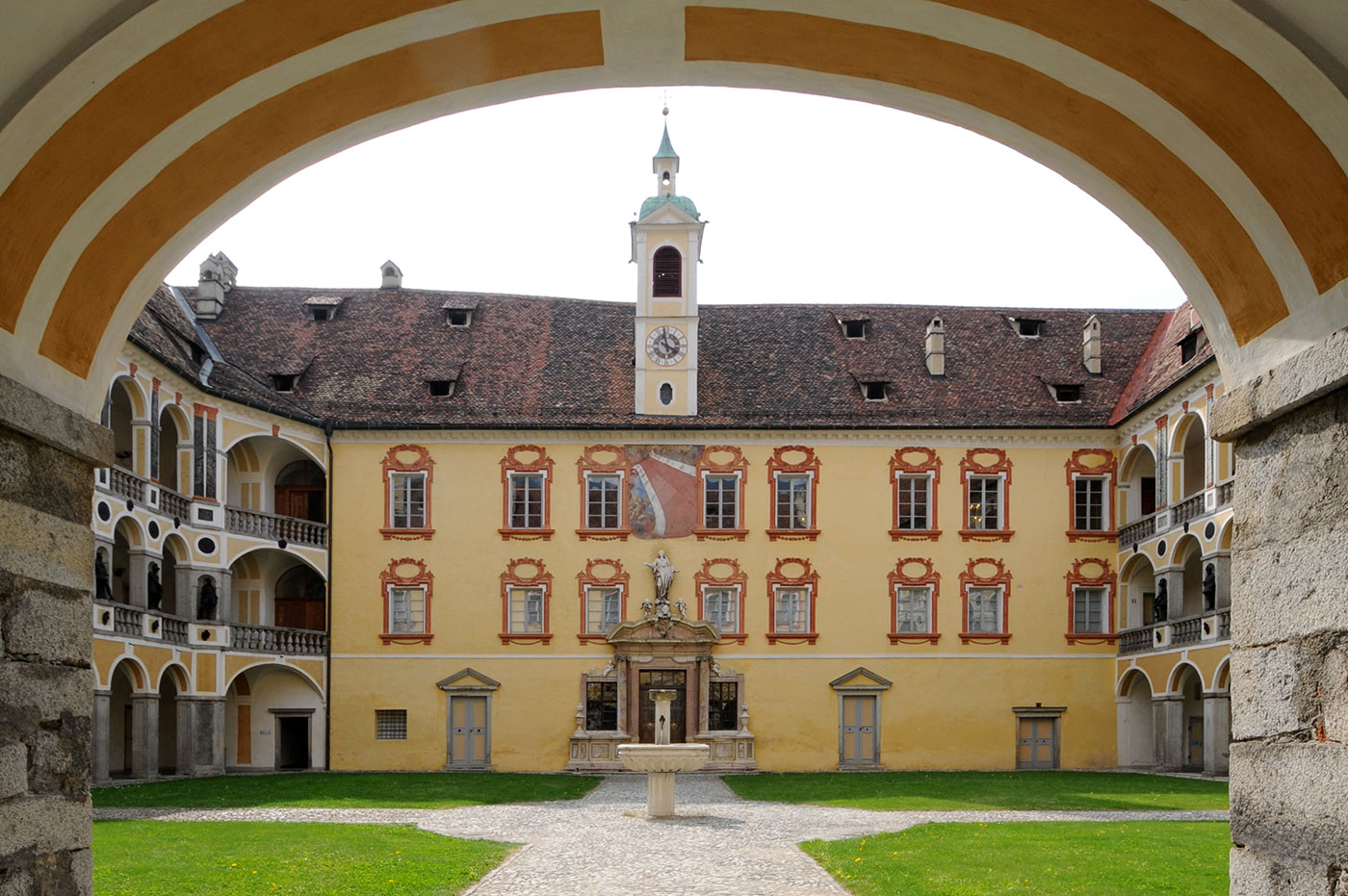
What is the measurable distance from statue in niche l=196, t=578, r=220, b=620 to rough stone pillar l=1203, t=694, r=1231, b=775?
71.7 feet

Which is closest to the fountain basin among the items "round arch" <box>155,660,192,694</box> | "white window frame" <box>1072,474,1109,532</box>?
"round arch" <box>155,660,192,694</box>

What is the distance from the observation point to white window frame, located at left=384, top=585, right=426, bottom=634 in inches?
1405

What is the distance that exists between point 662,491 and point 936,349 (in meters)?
8.02

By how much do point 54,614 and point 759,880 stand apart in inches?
389

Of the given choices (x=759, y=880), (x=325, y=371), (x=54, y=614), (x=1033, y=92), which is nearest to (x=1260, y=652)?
(x=1033, y=92)

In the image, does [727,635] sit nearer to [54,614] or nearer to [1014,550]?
[1014,550]

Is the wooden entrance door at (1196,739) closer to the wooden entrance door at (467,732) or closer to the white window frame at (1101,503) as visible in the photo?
the white window frame at (1101,503)

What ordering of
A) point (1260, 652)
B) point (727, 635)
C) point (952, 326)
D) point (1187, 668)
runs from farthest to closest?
point (952, 326)
point (727, 635)
point (1187, 668)
point (1260, 652)

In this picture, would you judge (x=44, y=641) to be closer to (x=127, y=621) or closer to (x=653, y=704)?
(x=127, y=621)

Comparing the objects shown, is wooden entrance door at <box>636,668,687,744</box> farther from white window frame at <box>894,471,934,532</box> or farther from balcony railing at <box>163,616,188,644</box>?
balcony railing at <box>163,616,188,644</box>

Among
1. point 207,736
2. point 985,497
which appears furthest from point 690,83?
point 985,497

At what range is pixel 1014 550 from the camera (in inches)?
1420

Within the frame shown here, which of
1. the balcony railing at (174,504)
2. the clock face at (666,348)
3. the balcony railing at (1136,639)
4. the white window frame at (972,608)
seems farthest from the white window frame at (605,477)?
the balcony railing at (1136,639)

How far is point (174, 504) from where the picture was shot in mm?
31438
